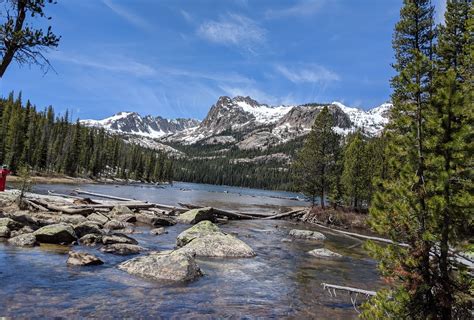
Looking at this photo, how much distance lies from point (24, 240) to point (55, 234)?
1.57m

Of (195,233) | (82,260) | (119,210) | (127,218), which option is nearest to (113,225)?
(127,218)

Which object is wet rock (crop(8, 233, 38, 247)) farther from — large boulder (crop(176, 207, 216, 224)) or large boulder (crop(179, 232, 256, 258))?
large boulder (crop(176, 207, 216, 224))

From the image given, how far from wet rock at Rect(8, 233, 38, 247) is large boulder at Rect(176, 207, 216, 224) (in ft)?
55.8

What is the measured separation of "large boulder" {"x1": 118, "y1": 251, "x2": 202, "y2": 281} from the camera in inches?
586

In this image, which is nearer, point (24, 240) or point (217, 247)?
point (24, 240)

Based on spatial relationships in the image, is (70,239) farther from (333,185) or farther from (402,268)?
(333,185)

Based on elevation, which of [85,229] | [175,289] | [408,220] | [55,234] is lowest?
[175,289]

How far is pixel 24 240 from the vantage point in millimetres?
18203

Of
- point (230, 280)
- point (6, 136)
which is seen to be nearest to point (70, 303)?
point (230, 280)

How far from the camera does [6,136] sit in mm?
93750

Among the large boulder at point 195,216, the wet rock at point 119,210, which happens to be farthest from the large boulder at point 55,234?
the large boulder at point 195,216

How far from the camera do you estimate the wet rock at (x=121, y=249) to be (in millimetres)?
18980

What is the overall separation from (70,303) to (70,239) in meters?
10.1

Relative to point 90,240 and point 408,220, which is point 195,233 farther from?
point 408,220
